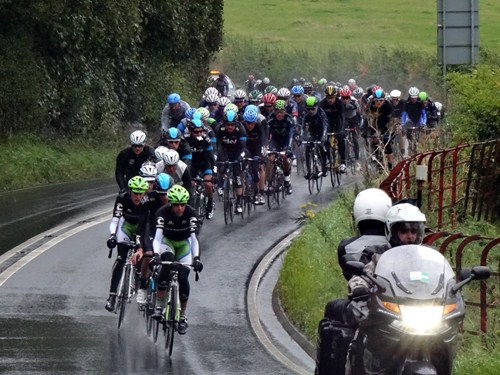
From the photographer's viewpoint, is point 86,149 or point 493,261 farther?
point 86,149

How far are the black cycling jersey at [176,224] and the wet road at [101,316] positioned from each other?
3.55 feet

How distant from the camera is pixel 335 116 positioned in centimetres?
2927

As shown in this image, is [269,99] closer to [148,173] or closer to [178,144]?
[178,144]

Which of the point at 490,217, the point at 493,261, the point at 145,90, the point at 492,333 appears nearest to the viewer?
the point at 492,333

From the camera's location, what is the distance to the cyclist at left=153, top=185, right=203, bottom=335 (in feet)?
50.8

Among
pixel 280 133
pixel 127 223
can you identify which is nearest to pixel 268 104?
pixel 280 133

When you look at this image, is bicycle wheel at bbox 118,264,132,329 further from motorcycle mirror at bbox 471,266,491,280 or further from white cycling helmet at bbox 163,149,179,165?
motorcycle mirror at bbox 471,266,491,280

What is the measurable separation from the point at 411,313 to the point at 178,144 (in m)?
13.0

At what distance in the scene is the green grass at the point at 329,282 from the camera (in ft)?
41.4

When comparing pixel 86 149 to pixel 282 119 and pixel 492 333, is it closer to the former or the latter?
pixel 282 119

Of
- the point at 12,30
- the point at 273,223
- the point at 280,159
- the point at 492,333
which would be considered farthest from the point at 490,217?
the point at 12,30

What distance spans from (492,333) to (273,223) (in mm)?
10994

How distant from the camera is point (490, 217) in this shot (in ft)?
74.2

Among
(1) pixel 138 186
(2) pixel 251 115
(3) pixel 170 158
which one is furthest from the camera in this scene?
(2) pixel 251 115
